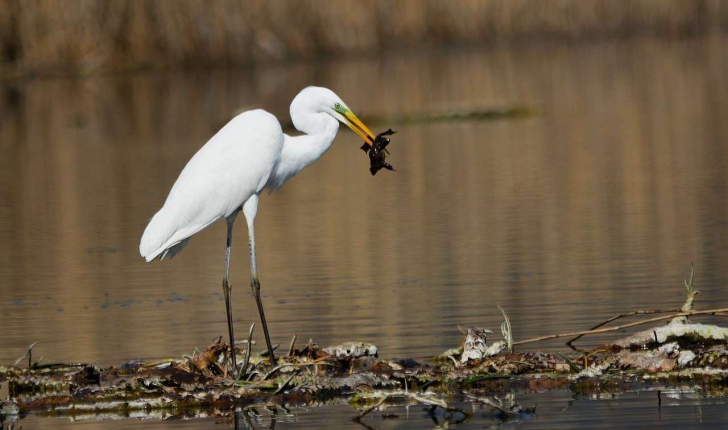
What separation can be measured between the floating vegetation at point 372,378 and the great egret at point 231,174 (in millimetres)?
658

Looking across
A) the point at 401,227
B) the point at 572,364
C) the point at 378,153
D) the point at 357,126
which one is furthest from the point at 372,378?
the point at 401,227

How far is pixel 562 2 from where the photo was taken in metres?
32.0

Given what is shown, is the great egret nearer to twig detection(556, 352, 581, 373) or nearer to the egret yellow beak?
the egret yellow beak

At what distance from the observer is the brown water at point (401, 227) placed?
7.87 m

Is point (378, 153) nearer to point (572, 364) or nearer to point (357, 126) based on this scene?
point (357, 126)

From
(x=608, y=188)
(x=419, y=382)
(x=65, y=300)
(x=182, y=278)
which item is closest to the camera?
(x=419, y=382)

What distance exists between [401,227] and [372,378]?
5052mm

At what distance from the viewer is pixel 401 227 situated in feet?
37.3

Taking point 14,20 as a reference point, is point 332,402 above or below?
below

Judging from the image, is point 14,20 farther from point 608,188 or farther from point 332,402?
point 332,402

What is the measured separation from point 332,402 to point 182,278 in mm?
3608

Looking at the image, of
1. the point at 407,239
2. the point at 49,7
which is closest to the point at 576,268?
the point at 407,239

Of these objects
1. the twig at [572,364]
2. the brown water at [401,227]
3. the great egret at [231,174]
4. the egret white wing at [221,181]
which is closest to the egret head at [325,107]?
the great egret at [231,174]

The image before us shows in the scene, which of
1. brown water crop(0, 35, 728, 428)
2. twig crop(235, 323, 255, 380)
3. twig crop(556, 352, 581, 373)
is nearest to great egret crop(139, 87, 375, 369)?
brown water crop(0, 35, 728, 428)
